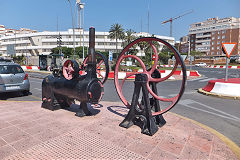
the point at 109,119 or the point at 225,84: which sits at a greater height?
the point at 225,84

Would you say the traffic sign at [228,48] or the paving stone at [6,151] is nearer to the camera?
the paving stone at [6,151]

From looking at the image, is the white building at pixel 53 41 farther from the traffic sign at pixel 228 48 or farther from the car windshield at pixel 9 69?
the car windshield at pixel 9 69

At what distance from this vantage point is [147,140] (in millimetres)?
3498

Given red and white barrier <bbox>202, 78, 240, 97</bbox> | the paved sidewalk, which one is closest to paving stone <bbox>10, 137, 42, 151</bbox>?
the paved sidewalk

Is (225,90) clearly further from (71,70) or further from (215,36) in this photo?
(215,36)

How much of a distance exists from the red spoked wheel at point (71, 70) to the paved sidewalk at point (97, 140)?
1.29 meters

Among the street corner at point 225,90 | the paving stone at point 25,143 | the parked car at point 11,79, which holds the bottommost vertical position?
the paving stone at point 25,143

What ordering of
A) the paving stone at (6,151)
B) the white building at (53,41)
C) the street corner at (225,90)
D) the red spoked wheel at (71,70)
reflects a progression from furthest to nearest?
1. the white building at (53,41)
2. the street corner at (225,90)
3. the red spoked wheel at (71,70)
4. the paving stone at (6,151)

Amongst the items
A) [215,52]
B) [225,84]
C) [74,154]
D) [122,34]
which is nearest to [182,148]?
[74,154]

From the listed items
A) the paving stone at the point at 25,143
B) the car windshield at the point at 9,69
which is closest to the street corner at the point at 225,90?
the paving stone at the point at 25,143

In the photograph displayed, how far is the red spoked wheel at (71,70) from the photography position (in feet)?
15.9

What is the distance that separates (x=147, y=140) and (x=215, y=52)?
90031 millimetres

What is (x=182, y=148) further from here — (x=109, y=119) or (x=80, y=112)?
(x=80, y=112)

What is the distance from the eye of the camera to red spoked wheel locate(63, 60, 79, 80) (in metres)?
4.84
